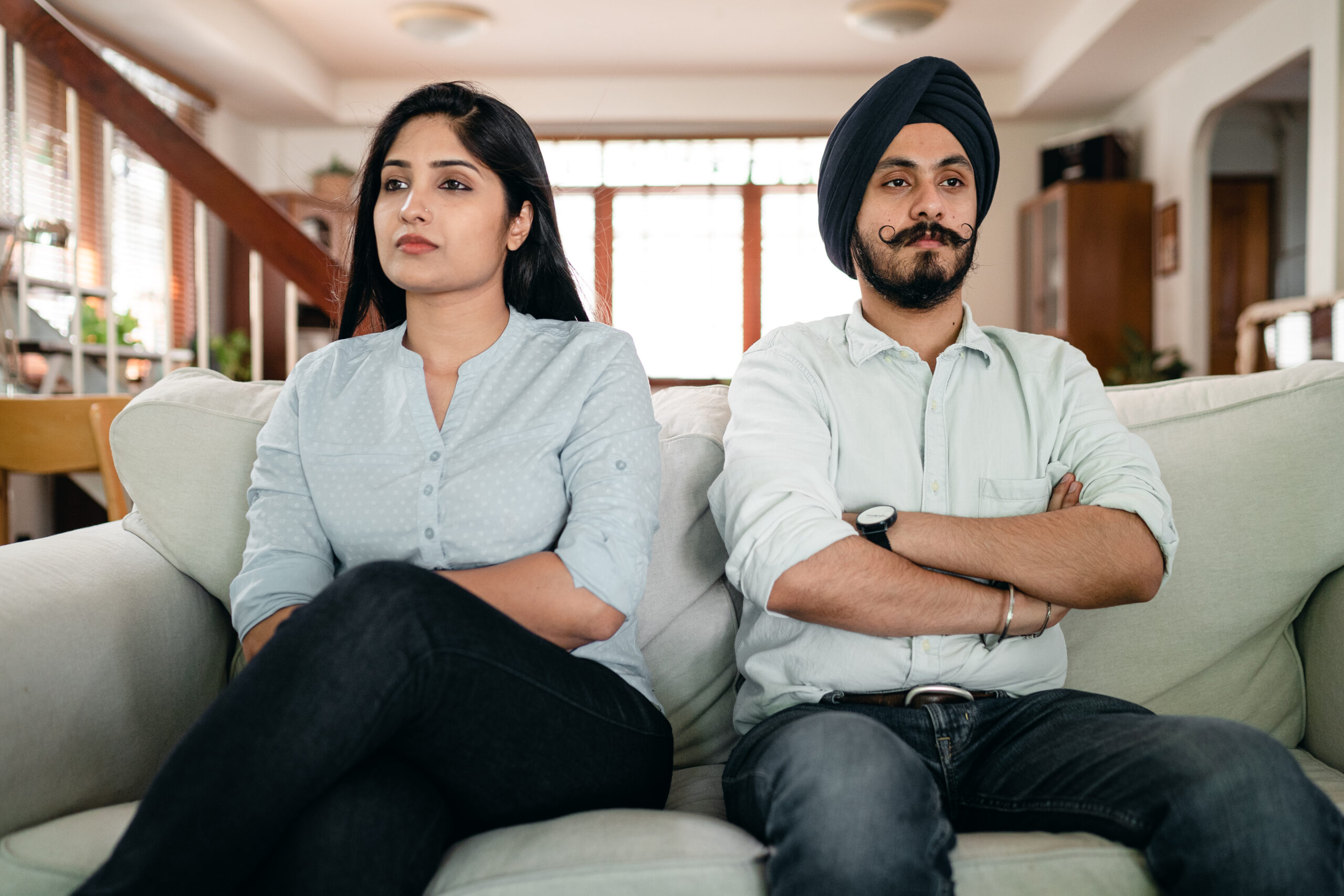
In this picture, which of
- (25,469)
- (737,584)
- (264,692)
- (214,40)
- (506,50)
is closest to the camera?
(264,692)

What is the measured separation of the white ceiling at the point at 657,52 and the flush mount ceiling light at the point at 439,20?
0.12m

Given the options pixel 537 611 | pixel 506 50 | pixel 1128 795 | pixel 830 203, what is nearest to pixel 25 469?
pixel 537 611

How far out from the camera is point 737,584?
3.94 feet

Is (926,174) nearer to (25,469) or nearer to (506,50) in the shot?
(25,469)

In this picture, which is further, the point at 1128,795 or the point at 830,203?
the point at 830,203

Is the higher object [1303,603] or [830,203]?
[830,203]

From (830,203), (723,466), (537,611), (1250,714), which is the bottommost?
(1250,714)

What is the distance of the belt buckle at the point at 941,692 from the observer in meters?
1.15

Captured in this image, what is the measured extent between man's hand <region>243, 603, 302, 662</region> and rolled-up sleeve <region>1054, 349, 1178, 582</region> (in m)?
1.03

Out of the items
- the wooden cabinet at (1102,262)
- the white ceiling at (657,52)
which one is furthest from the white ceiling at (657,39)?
the wooden cabinet at (1102,262)

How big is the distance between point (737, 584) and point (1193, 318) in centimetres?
531

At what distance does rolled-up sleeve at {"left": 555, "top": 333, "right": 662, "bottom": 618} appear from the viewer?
1.09m

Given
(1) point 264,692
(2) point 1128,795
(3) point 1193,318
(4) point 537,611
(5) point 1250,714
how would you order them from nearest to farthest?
(1) point 264,692 → (2) point 1128,795 → (4) point 537,611 → (5) point 1250,714 → (3) point 1193,318

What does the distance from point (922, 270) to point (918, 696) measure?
602mm
